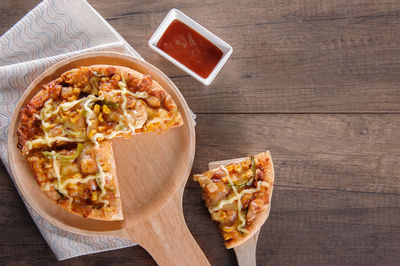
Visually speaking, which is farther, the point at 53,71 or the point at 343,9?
the point at 343,9

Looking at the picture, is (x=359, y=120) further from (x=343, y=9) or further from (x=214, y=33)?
(x=214, y=33)

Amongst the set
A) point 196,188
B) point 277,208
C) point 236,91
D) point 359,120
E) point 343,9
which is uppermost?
point 343,9

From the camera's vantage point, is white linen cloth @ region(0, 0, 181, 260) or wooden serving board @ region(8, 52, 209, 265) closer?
wooden serving board @ region(8, 52, 209, 265)

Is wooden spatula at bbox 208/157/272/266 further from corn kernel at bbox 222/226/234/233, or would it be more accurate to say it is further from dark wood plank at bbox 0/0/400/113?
dark wood plank at bbox 0/0/400/113

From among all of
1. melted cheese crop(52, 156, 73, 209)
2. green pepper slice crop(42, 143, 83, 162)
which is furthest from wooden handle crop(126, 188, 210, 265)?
green pepper slice crop(42, 143, 83, 162)

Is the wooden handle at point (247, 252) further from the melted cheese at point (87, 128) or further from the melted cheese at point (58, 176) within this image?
the melted cheese at point (58, 176)

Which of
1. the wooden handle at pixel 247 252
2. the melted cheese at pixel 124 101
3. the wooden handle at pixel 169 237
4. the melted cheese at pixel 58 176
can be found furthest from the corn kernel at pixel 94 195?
the wooden handle at pixel 247 252

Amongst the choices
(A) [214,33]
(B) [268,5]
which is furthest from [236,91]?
(B) [268,5]
